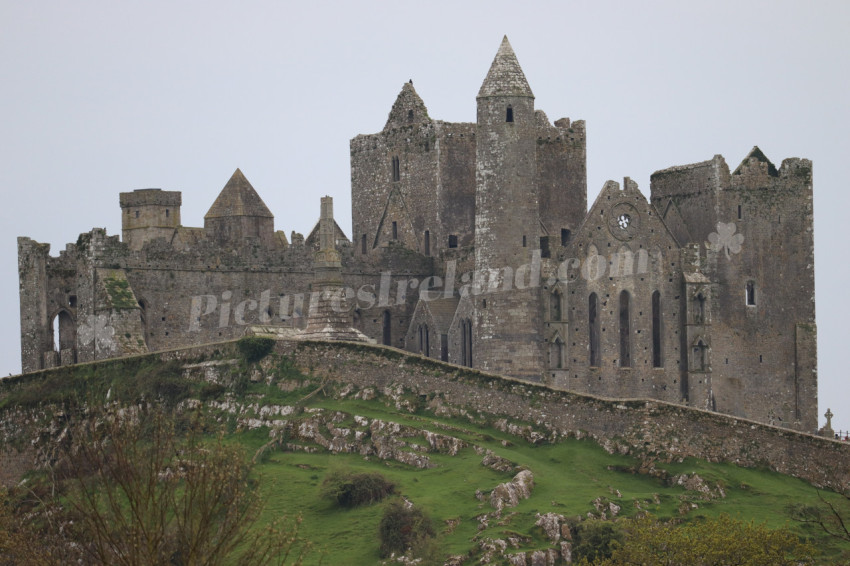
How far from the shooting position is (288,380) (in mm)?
65812

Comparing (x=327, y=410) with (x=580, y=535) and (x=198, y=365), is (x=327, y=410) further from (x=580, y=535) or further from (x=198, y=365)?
(x=580, y=535)

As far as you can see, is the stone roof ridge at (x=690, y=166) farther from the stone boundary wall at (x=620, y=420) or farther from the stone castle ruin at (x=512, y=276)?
the stone boundary wall at (x=620, y=420)

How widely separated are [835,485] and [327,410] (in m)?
17.1

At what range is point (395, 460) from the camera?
197ft

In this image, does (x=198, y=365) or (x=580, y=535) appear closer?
(x=580, y=535)

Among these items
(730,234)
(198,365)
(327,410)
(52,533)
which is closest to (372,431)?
(327,410)

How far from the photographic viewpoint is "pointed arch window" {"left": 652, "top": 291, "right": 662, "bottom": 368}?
76.2 meters

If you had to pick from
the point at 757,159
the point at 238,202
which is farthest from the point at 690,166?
the point at 238,202

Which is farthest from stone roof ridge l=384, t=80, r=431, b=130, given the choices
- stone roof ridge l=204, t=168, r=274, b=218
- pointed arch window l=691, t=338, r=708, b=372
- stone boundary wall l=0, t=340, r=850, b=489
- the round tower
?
stone boundary wall l=0, t=340, r=850, b=489

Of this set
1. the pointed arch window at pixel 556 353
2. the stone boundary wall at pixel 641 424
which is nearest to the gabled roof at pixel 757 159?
the pointed arch window at pixel 556 353

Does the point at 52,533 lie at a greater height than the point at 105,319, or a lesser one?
lesser

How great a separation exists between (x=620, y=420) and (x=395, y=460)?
7.40 m

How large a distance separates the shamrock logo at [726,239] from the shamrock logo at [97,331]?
25190mm

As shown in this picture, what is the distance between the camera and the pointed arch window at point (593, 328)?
2945 inches
